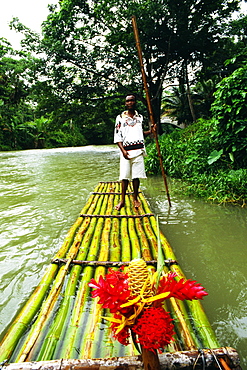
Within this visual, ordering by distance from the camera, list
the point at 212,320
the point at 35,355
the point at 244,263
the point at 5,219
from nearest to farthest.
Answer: the point at 35,355 < the point at 212,320 < the point at 244,263 < the point at 5,219

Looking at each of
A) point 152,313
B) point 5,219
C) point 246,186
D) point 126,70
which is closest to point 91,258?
point 152,313

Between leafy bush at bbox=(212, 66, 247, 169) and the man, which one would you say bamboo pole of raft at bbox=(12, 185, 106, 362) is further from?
leafy bush at bbox=(212, 66, 247, 169)

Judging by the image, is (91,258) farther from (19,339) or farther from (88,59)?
(88,59)

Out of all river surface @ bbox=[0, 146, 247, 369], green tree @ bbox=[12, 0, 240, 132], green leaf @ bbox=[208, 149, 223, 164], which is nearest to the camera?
river surface @ bbox=[0, 146, 247, 369]

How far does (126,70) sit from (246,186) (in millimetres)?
7939

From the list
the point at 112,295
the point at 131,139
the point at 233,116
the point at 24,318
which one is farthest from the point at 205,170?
the point at 112,295

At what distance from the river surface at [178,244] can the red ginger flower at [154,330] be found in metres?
0.69

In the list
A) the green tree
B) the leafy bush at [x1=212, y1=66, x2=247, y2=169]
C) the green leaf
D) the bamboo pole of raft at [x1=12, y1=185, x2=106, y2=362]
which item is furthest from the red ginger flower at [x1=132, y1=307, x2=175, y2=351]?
the green tree

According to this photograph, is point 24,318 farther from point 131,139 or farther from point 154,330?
point 131,139

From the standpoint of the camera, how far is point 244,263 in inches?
71.2

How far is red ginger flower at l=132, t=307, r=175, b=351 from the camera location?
24.7 inches

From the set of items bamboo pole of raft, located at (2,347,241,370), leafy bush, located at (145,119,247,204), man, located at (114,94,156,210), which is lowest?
bamboo pole of raft, located at (2,347,241,370)

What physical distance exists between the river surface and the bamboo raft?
0.23m

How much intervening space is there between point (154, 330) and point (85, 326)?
639 mm
